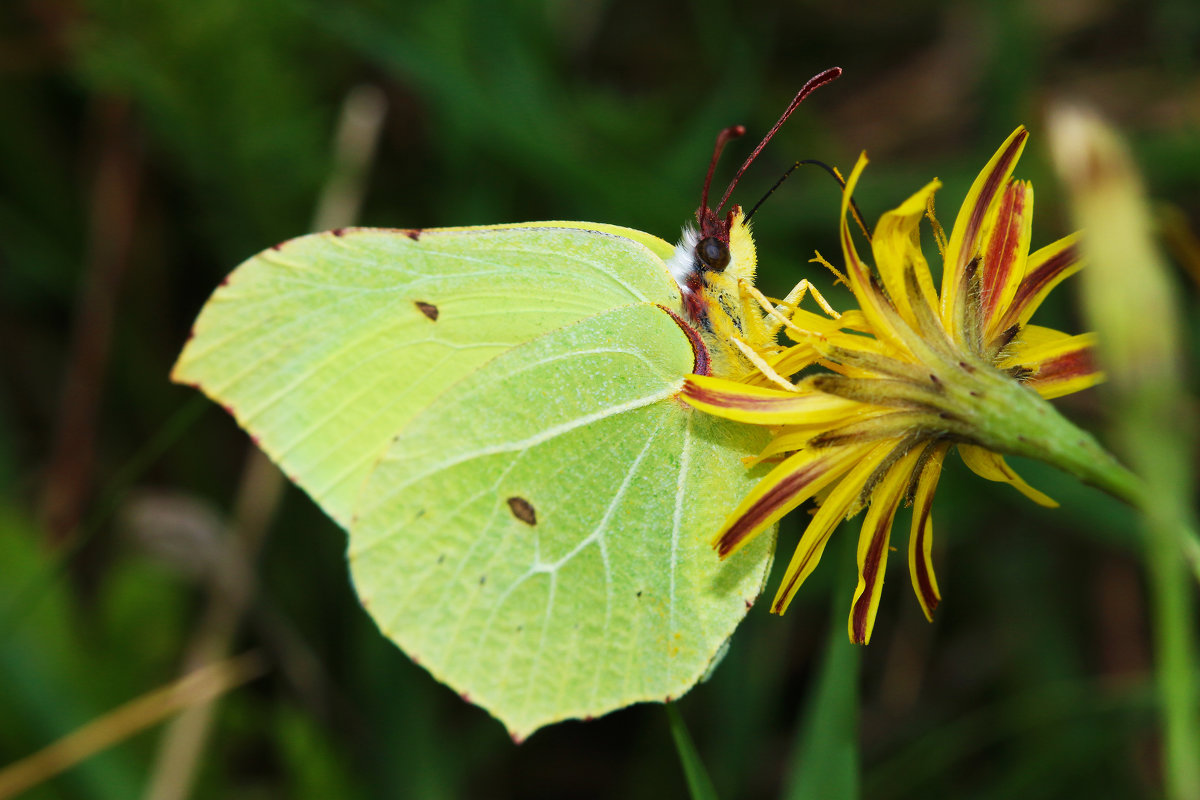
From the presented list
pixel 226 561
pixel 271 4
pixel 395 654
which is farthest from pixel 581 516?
pixel 271 4

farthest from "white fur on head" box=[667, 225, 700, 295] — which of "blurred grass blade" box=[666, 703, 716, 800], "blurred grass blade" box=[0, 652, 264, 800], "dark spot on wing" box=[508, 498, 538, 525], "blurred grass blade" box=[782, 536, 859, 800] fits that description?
"blurred grass blade" box=[0, 652, 264, 800]

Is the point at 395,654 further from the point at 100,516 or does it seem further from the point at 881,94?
the point at 881,94

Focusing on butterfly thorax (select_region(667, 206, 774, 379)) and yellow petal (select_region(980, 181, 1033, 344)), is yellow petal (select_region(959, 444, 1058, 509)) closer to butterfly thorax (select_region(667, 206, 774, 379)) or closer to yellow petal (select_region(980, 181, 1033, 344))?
yellow petal (select_region(980, 181, 1033, 344))

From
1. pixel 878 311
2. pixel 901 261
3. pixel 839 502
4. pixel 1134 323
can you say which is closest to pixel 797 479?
pixel 839 502

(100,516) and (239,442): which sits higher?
(100,516)

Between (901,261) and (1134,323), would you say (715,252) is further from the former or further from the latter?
(1134,323)
